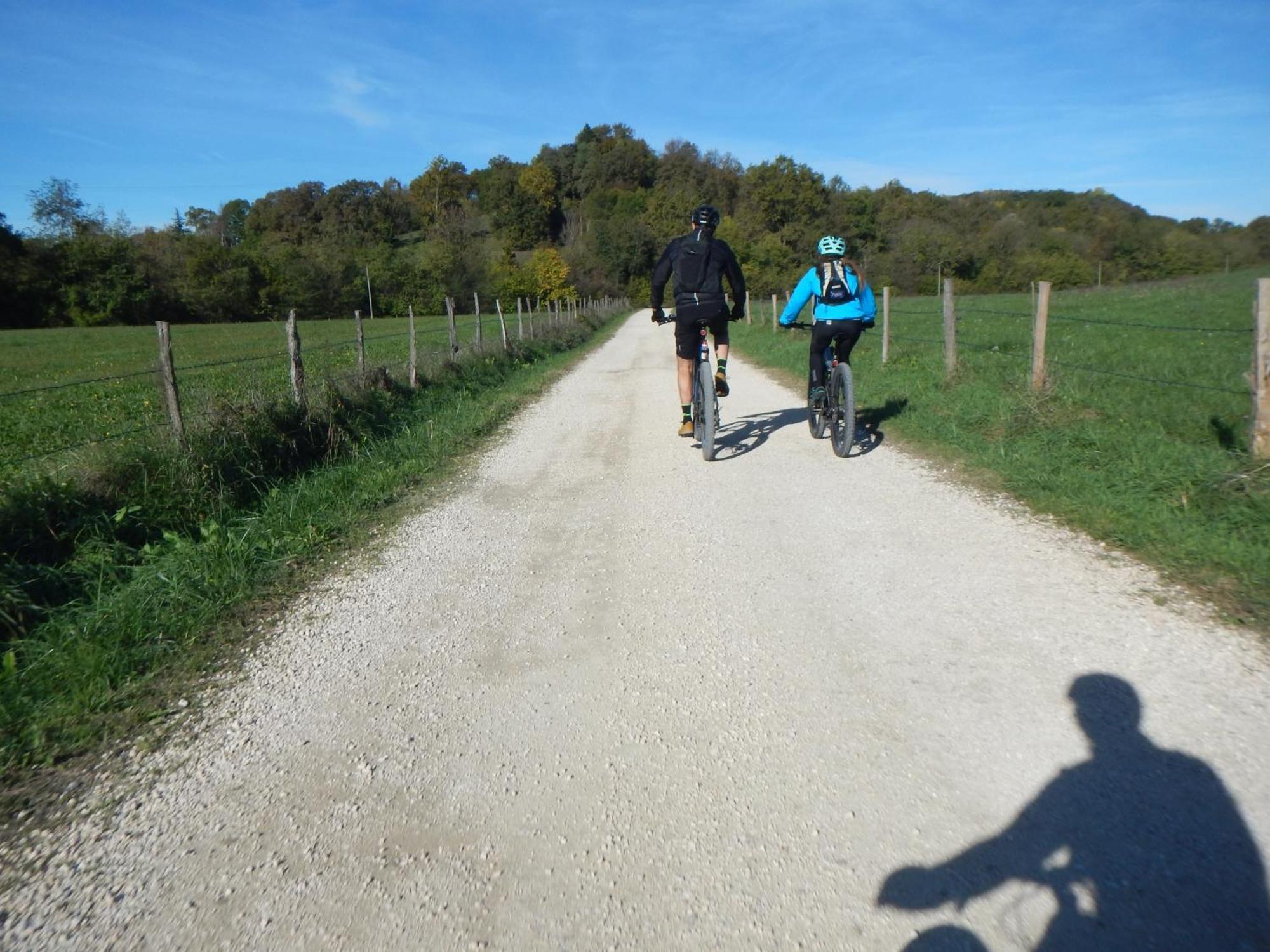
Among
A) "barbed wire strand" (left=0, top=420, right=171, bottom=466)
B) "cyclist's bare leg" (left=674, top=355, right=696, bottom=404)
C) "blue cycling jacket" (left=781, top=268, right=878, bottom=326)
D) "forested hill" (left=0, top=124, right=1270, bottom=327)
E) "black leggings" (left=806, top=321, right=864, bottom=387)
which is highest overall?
"forested hill" (left=0, top=124, right=1270, bottom=327)

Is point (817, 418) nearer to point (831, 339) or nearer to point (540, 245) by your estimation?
point (831, 339)

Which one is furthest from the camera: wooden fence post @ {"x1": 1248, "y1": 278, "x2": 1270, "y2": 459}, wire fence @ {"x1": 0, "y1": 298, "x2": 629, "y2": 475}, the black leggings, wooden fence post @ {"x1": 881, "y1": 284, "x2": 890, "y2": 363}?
wooden fence post @ {"x1": 881, "y1": 284, "x2": 890, "y2": 363}

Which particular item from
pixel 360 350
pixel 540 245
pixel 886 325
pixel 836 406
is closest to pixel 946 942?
pixel 836 406

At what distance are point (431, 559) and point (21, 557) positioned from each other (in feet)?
7.95

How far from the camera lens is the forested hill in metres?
57.8

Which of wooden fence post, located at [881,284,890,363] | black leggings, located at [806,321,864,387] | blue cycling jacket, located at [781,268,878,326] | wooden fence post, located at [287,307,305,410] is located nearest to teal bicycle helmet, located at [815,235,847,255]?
blue cycling jacket, located at [781,268,878,326]

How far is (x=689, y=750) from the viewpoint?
2.87 m

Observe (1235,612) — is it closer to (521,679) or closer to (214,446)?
(521,679)

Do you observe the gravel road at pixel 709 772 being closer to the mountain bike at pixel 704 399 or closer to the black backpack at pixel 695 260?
the mountain bike at pixel 704 399

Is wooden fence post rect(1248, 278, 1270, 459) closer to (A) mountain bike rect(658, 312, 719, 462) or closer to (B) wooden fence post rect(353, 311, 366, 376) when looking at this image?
(A) mountain bike rect(658, 312, 719, 462)

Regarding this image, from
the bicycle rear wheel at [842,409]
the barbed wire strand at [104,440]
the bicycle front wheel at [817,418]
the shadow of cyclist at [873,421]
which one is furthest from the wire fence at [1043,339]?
the barbed wire strand at [104,440]

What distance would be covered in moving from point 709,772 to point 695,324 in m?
5.16

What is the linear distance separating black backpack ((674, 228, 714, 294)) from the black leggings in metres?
1.20

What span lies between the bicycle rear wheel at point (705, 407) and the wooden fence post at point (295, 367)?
4.02 meters
